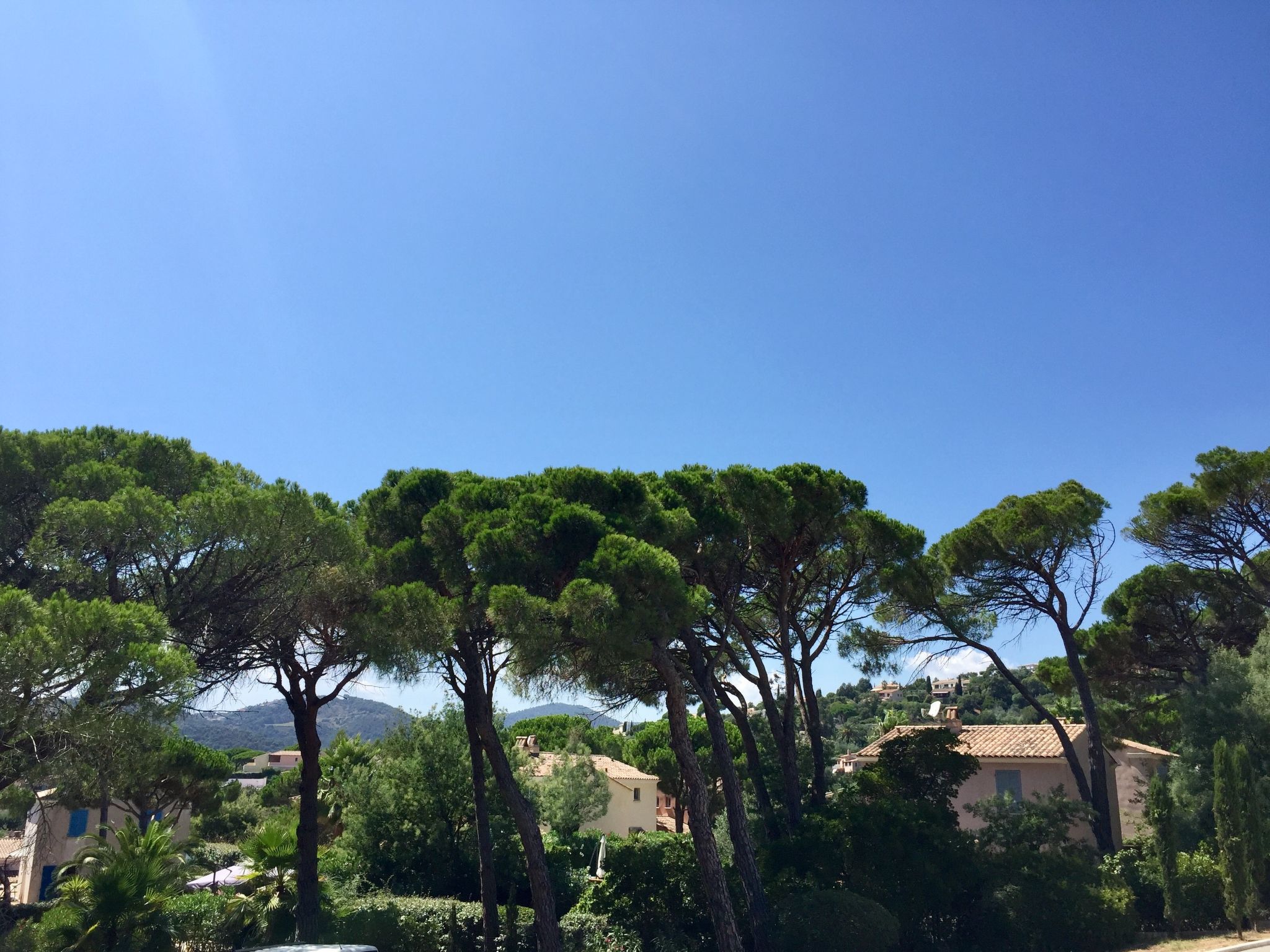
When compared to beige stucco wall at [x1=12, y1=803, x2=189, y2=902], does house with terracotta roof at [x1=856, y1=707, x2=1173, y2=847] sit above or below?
above

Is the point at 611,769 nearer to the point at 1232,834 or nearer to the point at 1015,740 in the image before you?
the point at 1015,740

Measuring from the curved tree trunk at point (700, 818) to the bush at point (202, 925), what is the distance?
8.82 m

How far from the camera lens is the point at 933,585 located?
1911 cm

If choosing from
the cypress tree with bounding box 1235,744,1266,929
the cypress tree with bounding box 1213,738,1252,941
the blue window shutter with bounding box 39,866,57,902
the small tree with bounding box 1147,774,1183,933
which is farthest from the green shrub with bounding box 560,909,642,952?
the blue window shutter with bounding box 39,866,57,902

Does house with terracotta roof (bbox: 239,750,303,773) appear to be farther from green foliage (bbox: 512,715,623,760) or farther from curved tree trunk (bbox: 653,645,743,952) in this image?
curved tree trunk (bbox: 653,645,743,952)

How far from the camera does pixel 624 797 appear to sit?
134ft

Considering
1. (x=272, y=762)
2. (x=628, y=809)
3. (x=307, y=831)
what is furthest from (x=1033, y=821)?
(x=272, y=762)

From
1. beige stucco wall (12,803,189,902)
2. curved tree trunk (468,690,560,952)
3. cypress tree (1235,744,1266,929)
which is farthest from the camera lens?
beige stucco wall (12,803,189,902)

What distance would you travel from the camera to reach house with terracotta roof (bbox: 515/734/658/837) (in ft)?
129

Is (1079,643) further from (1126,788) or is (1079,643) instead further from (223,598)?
(223,598)

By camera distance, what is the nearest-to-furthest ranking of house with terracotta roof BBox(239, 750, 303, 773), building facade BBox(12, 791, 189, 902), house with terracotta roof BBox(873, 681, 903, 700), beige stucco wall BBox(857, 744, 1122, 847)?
beige stucco wall BBox(857, 744, 1122, 847) → building facade BBox(12, 791, 189, 902) → house with terracotta roof BBox(239, 750, 303, 773) → house with terracotta roof BBox(873, 681, 903, 700)

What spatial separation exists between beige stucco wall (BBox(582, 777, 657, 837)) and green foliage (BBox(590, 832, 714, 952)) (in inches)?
1026

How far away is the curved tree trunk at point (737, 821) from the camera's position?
1211cm

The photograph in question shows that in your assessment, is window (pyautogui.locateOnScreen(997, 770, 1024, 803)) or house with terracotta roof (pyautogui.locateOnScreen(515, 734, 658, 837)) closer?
window (pyautogui.locateOnScreen(997, 770, 1024, 803))
